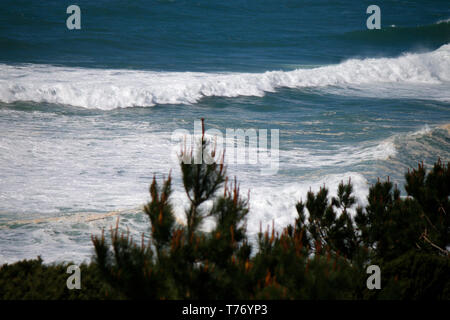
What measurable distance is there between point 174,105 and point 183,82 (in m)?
2.98

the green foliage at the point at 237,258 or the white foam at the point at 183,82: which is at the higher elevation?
the white foam at the point at 183,82

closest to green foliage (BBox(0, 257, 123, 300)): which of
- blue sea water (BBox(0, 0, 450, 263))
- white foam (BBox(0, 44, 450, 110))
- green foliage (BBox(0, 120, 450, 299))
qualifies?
green foliage (BBox(0, 120, 450, 299))

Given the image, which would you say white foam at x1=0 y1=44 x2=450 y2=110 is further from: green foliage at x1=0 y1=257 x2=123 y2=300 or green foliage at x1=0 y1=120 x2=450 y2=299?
green foliage at x1=0 y1=120 x2=450 y2=299

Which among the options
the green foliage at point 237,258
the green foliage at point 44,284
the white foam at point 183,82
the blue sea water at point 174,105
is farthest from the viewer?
the white foam at point 183,82

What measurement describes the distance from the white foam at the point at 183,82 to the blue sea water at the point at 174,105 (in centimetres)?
8

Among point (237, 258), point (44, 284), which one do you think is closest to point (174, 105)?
point (44, 284)

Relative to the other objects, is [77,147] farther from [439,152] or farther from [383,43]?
[383,43]

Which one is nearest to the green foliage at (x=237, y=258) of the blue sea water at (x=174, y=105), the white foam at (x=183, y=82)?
the blue sea water at (x=174, y=105)

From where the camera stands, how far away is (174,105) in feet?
56.7

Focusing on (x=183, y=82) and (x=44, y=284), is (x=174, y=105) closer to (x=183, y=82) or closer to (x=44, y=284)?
(x=183, y=82)

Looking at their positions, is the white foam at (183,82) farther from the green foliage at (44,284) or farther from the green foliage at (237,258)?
the green foliage at (237,258)

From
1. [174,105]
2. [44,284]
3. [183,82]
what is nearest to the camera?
[44,284]

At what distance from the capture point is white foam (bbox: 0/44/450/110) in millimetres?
16516

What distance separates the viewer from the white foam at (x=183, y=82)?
16.5 meters
